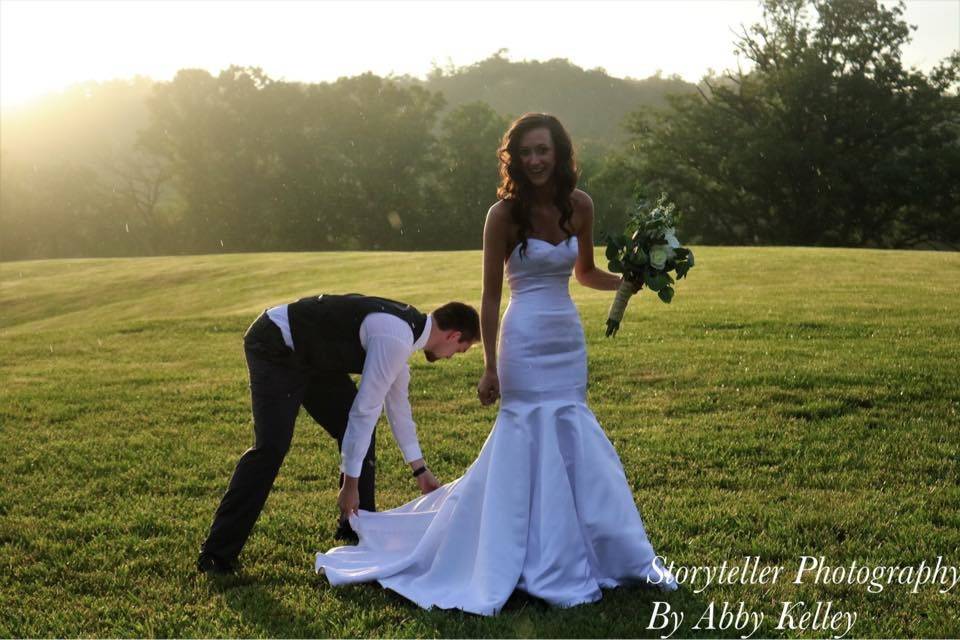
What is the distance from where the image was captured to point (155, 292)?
28.8 metres

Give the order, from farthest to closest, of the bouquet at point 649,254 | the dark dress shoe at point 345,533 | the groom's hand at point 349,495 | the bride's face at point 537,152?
the dark dress shoe at point 345,533 → the bouquet at point 649,254 → the groom's hand at point 349,495 → the bride's face at point 537,152

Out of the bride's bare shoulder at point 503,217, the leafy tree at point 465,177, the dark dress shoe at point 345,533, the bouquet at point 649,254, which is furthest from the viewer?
the leafy tree at point 465,177

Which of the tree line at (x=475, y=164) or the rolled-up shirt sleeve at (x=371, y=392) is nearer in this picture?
the rolled-up shirt sleeve at (x=371, y=392)

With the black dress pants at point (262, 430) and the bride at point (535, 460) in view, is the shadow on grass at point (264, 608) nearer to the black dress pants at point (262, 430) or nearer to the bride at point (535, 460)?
the black dress pants at point (262, 430)

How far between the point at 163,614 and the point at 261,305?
18087mm

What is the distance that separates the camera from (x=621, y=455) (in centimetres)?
912

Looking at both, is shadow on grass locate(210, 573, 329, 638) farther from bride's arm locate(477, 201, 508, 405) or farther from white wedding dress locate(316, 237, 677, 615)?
bride's arm locate(477, 201, 508, 405)

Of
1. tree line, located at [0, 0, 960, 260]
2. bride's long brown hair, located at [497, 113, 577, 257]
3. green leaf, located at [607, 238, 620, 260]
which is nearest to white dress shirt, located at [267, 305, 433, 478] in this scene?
bride's long brown hair, located at [497, 113, 577, 257]

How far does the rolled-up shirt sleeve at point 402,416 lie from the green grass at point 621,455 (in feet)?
3.12

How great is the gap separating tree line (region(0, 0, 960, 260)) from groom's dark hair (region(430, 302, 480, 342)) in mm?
38785

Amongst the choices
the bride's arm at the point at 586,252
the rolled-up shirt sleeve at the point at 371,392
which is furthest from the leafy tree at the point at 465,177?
the rolled-up shirt sleeve at the point at 371,392

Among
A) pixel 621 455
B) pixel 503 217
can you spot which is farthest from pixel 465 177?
pixel 503 217

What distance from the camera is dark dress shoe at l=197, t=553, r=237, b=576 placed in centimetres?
639

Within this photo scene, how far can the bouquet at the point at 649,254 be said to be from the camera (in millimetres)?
6020
